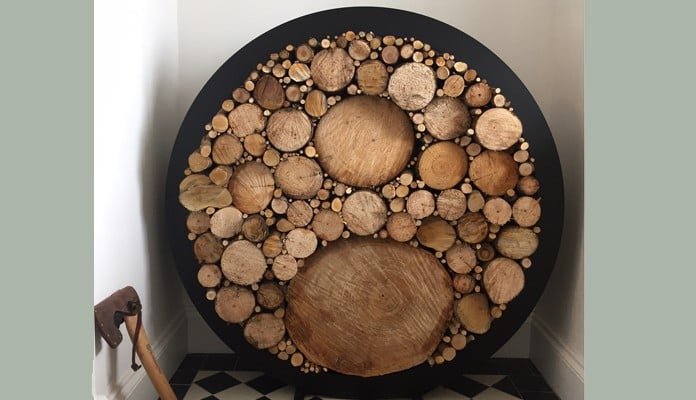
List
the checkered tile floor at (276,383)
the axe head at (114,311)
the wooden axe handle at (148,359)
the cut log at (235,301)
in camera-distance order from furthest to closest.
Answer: the checkered tile floor at (276,383)
the cut log at (235,301)
the wooden axe handle at (148,359)
the axe head at (114,311)

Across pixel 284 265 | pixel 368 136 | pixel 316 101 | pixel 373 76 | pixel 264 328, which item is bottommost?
pixel 264 328

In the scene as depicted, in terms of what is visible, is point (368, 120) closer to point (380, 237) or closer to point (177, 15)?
point (380, 237)

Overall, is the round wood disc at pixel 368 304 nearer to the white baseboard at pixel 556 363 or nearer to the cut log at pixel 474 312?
the cut log at pixel 474 312

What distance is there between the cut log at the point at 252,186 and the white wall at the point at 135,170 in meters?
0.40

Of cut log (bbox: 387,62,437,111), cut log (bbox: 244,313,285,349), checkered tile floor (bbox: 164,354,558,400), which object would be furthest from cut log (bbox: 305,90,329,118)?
checkered tile floor (bbox: 164,354,558,400)

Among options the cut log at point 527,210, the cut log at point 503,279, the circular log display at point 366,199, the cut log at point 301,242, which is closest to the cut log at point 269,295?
the circular log display at point 366,199

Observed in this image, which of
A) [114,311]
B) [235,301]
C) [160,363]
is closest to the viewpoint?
[114,311]

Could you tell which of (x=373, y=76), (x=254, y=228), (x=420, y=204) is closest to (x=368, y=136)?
(x=373, y=76)

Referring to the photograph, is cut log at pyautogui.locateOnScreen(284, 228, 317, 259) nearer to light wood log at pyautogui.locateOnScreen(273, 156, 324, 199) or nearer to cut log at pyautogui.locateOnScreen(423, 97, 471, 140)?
light wood log at pyautogui.locateOnScreen(273, 156, 324, 199)

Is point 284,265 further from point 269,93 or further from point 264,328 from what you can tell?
point 269,93

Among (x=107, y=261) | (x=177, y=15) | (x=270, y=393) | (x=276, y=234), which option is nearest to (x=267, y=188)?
(x=276, y=234)

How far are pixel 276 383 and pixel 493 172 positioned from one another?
1308 mm

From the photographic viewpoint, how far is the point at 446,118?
2.32 meters

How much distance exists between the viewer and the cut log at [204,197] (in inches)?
93.4
